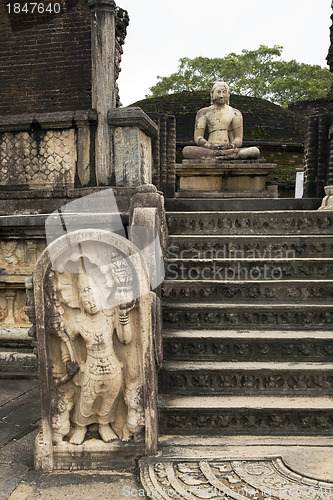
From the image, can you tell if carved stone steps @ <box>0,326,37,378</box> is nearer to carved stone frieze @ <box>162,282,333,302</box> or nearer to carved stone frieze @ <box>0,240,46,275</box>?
carved stone frieze @ <box>0,240,46,275</box>

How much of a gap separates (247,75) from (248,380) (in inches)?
1291

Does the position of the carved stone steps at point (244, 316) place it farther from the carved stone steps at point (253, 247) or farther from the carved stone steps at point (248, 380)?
the carved stone steps at point (253, 247)

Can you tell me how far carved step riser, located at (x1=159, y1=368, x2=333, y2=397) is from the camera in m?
3.51

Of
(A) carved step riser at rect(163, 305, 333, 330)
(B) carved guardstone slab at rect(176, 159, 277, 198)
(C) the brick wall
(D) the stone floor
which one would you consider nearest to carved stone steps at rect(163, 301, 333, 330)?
(A) carved step riser at rect(163, 305, 333, 330)

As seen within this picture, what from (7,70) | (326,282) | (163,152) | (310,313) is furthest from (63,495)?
(7,70)

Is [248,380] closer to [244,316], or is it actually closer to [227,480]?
[244,316]

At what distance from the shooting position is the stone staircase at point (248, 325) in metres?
3.29

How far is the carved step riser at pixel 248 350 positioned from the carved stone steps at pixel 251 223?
1.53m

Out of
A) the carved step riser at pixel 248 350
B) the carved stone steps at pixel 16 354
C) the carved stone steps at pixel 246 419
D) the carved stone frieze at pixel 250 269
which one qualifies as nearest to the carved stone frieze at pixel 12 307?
the carved stone steps at pixel 16 354

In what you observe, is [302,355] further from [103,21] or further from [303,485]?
[103,21]

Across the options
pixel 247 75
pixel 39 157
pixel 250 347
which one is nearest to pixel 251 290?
pixel 250 347

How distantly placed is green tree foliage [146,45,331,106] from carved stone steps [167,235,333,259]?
29.9 metres

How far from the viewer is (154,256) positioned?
11.5ft

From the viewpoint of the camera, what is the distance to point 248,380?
354cm
